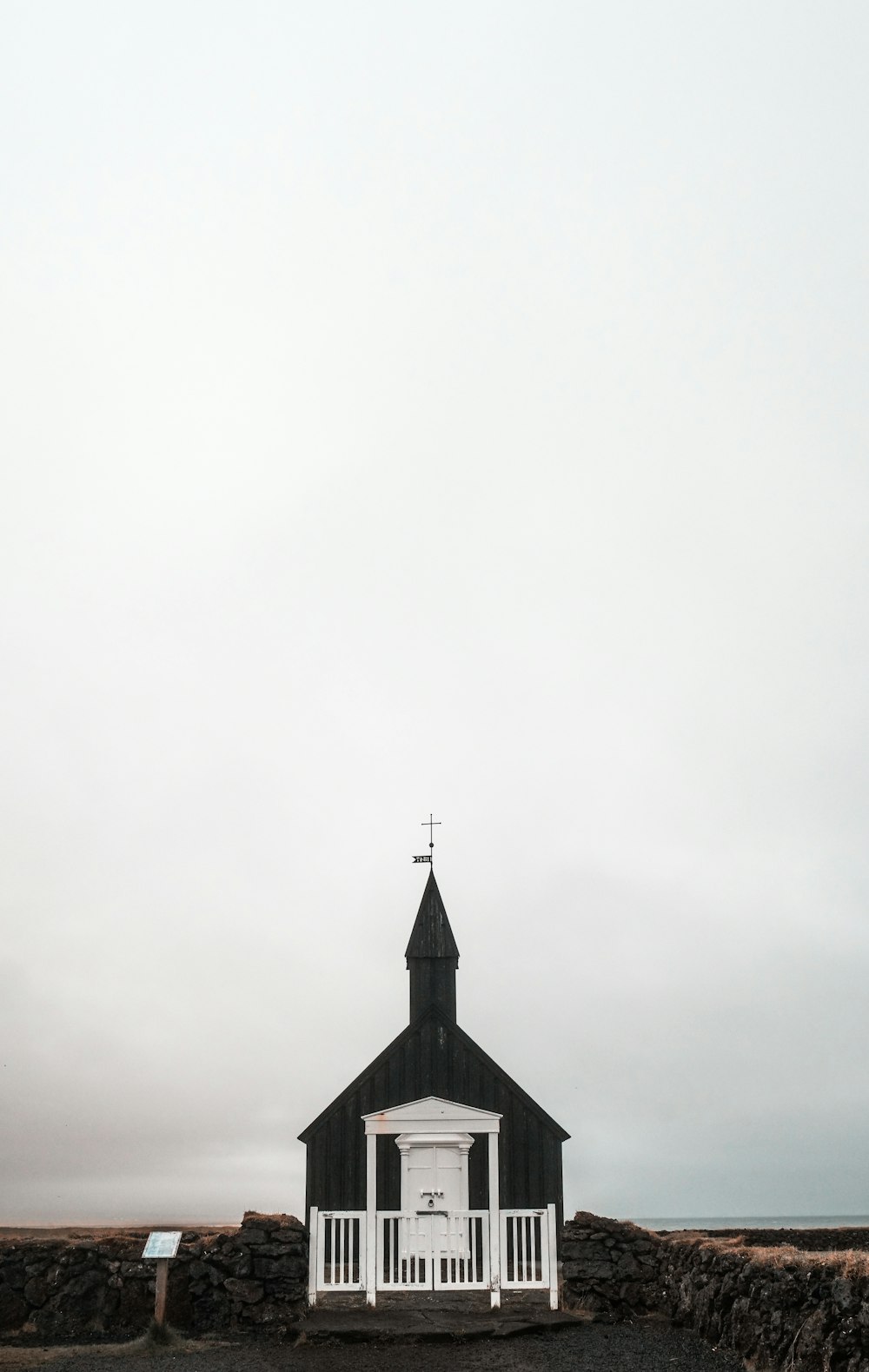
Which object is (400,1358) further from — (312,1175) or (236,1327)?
(312,1175)

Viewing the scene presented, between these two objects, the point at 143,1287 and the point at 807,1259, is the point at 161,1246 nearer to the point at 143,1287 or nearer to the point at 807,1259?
the point at 143,1287

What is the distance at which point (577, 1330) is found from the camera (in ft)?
63.0

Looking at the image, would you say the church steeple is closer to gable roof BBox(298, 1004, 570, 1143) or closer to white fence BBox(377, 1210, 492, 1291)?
gable roof BBox(298, 1004, 570, 1143)

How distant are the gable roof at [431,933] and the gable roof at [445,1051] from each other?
235 cm

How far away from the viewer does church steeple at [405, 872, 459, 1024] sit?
30.9 metres

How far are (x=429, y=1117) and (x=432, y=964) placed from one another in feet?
29.1

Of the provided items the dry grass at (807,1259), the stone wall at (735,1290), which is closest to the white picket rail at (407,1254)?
the stone wall at (735,1290)

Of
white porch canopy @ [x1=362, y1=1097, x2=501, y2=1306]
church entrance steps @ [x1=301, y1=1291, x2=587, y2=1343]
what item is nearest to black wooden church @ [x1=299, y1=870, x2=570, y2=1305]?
white porch canopy @ [x1=362, y1=1097, x2=501, y2=1306]

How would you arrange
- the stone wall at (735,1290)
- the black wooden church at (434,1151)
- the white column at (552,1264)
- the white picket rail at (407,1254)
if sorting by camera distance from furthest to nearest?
the black wooden church at (434,1151) < the white picket rail at (407,1254) < the white column at (552,1264) < the stone wall at (735,1290)

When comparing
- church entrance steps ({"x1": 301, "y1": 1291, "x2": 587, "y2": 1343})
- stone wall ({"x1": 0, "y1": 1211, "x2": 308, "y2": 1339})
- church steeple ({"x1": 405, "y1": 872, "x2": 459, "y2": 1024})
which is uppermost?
church steeple ({"x1": 405, "y1": 872, "x2": 459, "y2": 1024})

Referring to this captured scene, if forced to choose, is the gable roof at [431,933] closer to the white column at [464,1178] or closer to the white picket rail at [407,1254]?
the white column at [464,1178]

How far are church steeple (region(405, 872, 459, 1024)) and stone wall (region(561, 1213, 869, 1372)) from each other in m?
9.55

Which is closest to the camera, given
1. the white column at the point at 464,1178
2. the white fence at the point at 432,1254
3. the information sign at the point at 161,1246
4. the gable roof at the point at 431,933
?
the information sign at the point at 161,1246

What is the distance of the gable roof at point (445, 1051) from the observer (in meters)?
27.7
